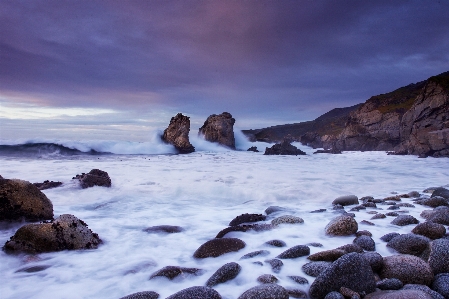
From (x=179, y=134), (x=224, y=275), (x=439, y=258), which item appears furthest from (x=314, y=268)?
(x=179, y=134)

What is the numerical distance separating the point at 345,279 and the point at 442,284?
2.91ft

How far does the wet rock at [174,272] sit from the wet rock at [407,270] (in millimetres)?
1986

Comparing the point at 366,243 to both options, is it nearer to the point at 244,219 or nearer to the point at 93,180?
the point at 244,219

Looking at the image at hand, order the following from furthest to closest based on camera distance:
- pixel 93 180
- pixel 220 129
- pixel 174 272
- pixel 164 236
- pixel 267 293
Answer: pixel 220 129, pixel 93 180, pixel 164 236, pixel 174 272, pixel 267 293

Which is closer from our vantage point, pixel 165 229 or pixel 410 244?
pixel 410 244

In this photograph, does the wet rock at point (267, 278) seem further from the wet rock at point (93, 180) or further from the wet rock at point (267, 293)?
the wet rock at point (93, 180)

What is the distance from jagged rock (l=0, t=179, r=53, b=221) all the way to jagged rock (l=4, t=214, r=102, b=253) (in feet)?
4.28

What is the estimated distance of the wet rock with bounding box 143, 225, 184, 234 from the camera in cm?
511

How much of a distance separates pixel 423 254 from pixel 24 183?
249 inches

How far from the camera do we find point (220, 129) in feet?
154

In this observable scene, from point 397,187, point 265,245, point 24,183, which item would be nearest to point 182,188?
point 24,183

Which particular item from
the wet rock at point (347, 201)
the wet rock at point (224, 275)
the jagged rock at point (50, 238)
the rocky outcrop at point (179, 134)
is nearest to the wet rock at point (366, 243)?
the wet rock at point (224, 275)

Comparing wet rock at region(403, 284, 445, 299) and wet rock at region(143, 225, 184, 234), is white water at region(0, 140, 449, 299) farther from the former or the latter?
wet rock at region(403, 284, 445, 299)

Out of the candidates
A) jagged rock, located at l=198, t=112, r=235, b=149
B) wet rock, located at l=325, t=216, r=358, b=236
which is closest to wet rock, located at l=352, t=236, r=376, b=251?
wet rock, located at l=325, t=216, r=358, b=236
